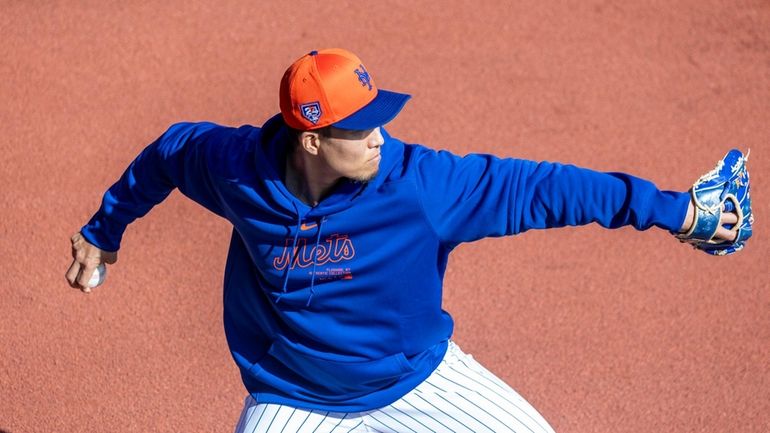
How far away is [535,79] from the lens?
738 centimetres

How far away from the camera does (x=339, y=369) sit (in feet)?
12.2

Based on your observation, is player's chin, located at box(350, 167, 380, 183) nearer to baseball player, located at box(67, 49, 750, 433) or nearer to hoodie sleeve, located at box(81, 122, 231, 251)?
baseball player, located at box(67, 49, 750, 433)

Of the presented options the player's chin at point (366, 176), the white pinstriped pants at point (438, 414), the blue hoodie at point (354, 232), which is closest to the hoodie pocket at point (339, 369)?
the blue hoodie at point (354, 232)

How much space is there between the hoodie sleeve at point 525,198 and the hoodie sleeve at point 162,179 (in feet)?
2.76

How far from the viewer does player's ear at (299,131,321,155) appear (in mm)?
3492

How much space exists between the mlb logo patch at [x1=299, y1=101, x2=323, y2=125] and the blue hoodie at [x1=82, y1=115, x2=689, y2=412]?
25 cm

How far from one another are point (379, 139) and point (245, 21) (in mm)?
4737

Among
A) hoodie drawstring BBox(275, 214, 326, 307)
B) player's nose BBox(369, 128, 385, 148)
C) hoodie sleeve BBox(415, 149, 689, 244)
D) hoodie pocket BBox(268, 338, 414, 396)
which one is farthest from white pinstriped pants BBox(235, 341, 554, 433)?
player's nose BBox(369, 128, 385, 148)

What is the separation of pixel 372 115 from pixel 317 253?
518mm

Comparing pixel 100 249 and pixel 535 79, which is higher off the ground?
pixel 535 79

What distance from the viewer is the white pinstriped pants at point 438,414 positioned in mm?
3715

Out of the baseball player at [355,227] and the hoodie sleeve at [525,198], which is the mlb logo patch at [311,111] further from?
the hoodie sleeve at [525,198]

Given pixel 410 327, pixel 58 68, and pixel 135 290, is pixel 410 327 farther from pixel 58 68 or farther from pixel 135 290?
pixel 58 68

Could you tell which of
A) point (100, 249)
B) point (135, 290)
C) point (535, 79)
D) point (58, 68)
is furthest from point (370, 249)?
point (58, 68)
